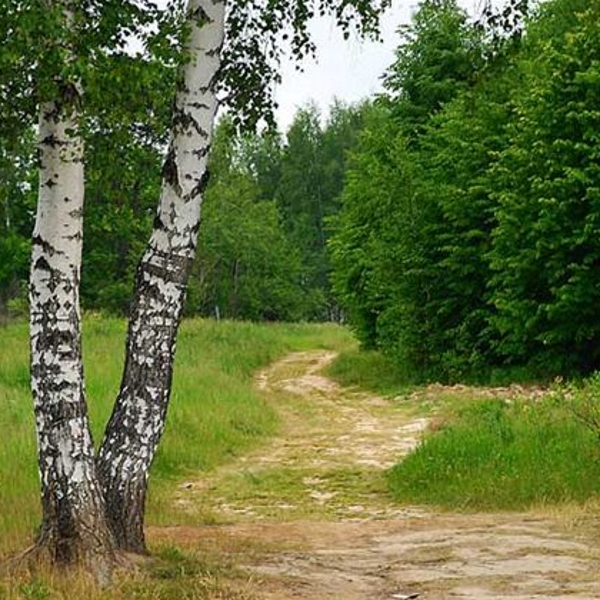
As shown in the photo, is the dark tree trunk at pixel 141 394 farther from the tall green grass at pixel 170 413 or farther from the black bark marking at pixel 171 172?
the tall green grass at pixel 170 413

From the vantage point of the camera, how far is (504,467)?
34.2 ft

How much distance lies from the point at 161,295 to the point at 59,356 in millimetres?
892

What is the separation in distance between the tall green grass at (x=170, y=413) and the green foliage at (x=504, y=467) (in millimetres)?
2830

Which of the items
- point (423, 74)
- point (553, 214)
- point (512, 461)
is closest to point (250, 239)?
point (423, 74)

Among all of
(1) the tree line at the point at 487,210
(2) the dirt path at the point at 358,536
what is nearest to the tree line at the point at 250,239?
(2) the dirt path at the point at 358,536

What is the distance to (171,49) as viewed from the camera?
574 cm

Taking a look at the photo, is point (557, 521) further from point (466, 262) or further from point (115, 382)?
point (466, 262)

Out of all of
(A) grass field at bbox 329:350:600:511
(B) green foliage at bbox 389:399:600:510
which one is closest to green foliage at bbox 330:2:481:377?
(A) grass field at bbox 329:350:600:511

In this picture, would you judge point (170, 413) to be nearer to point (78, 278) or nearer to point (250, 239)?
point (78, 278)

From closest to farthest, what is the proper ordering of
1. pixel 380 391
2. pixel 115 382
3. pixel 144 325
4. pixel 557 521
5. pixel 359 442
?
pixel 144 325
pixel 557 521
pixel 359 442
pixel 115 382
pixel 380 391

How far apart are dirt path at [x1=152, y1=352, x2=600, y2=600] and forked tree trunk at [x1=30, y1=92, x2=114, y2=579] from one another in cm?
113

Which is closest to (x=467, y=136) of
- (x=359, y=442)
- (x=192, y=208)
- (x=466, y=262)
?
(x=466, y=262)

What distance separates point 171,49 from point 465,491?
611 cm

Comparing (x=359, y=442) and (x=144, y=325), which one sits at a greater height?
(x=144, y=325)
